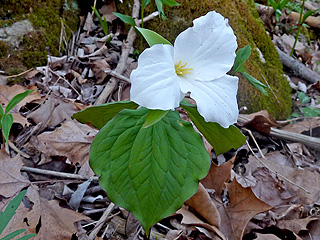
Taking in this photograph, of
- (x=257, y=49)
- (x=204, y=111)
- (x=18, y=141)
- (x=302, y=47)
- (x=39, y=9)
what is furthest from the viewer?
(x=302, y=47)

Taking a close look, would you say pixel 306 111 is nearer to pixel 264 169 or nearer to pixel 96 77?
pixel 264 169

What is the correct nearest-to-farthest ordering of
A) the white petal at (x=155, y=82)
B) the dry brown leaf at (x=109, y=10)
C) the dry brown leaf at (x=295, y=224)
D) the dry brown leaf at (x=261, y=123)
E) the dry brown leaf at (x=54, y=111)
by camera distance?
the white petal at (x=155, y=82), the dry brown leaf at (x=295, y=224), the dry brown leaf at (x=54, y=111), the dry brown leaf at (x=261, y=123), the dry brown leaf at (x=109, y=10)

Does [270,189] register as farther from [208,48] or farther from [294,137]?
[208,48]

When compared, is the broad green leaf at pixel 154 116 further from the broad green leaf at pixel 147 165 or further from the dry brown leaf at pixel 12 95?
the dry brown leaf at pixel 12 95

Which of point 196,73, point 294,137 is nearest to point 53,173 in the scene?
point 196,73

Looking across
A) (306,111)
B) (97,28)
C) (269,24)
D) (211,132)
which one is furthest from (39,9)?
(269,24)

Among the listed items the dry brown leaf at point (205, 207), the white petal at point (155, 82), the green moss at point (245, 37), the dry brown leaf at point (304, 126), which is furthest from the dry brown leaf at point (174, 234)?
the dry brown leaf at point (304, 126)
